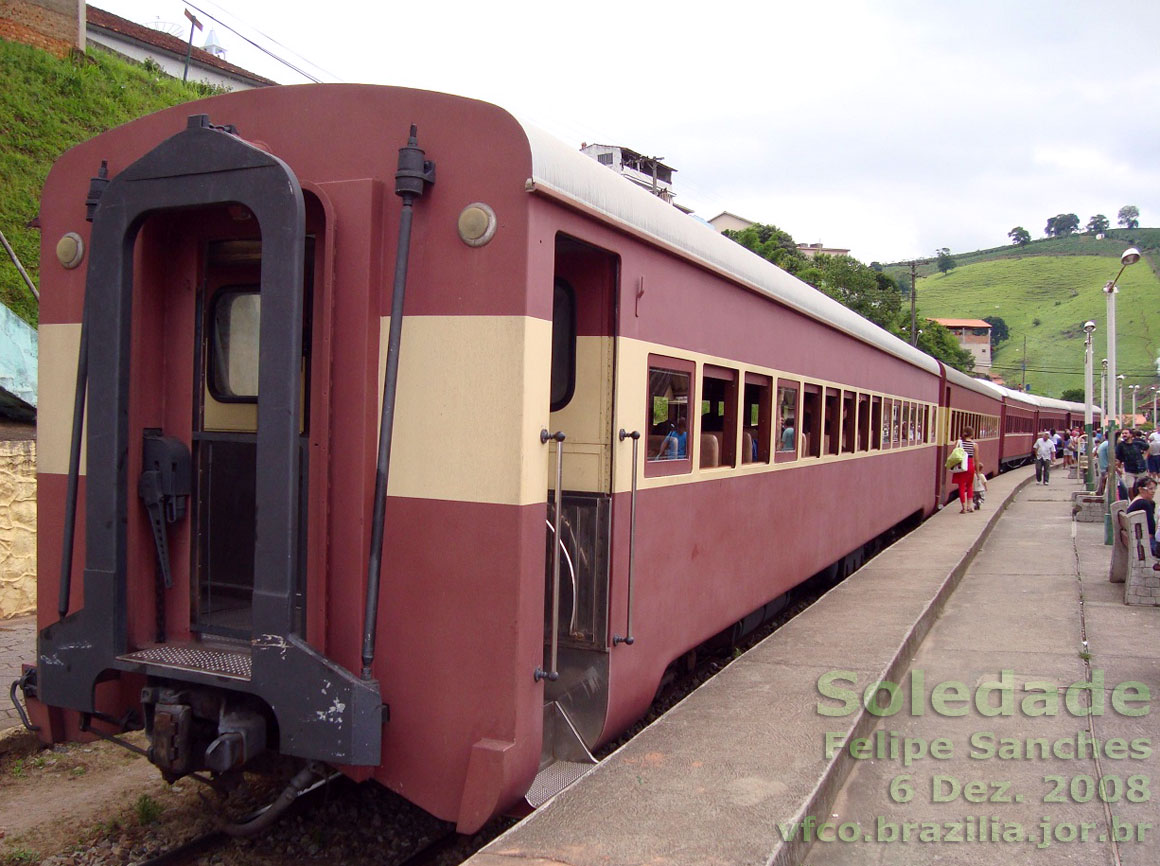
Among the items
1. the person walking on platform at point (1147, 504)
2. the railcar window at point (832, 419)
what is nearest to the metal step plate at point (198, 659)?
the railcar window at point (832, 419)

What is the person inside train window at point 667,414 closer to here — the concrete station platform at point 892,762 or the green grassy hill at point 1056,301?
the concrete station platform at point 892,762

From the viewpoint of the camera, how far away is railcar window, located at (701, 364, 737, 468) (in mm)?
5824

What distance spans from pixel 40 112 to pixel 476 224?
19.7m

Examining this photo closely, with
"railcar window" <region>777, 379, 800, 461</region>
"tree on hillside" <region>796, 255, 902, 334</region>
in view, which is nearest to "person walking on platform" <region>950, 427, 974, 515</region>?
"railcar window" <region>777, 379, 800, 461</region>

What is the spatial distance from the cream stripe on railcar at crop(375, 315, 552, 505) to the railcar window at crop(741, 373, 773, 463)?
2.97m

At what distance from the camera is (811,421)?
27.6ft

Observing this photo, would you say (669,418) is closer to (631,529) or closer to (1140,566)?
(631,529)

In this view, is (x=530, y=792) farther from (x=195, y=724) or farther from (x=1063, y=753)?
(x=1063, y=753)

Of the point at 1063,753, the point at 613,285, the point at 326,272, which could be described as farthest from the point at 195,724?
the point at 1063,753

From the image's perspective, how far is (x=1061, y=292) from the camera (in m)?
144

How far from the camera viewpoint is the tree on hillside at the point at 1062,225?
7362 inches

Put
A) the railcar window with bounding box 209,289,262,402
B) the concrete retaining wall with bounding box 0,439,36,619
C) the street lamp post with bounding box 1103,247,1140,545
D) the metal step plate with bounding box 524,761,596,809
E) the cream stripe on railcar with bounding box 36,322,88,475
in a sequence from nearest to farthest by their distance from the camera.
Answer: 1. the metal step plate with bounding box 524,761,596,809
2. the railcar window with bounding box 209,289,262,402
3. the cream stripe on railcar with bounding box 36,322,88,475
4. the concrete retaining wall with bounding box 0,439,36,619
5. the street lamp post with bounding box 1103,247,1140,545

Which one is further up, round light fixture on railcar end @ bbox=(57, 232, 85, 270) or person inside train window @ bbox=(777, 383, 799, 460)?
round light fixture on railcar end @ bbox=(57, 232, 85, 270)

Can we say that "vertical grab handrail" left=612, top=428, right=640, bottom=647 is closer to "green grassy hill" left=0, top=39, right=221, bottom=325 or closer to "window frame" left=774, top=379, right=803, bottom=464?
"window frame" left=774, top=379, right=803, bottom=464
